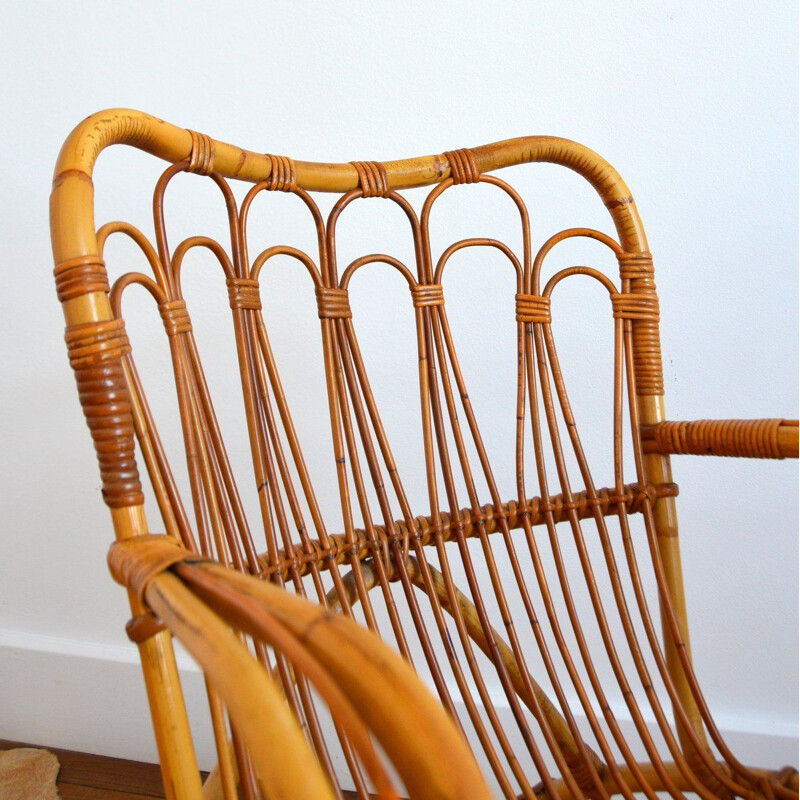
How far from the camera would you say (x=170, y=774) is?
1.50ft

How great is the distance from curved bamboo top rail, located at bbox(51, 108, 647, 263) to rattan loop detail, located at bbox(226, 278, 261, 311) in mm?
94

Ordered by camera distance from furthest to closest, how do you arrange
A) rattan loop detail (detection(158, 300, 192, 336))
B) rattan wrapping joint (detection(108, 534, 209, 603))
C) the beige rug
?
the beige rug → rattan loop detail (detection(158, 300, 192, 336)) → rattan wrapping joint (detection(108, 534, 209, 603))

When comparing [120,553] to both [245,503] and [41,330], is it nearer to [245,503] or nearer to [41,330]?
[245,503]

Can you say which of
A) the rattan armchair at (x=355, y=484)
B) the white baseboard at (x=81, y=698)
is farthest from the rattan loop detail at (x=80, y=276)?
the white baseboard at (x=81, y=698)

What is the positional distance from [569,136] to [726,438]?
585mm

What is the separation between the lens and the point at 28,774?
1.28 meters

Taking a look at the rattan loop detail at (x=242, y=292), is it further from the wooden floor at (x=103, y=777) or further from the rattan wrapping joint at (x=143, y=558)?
the wooden floor at (x=103, y=777)

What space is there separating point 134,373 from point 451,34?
803 millimetres

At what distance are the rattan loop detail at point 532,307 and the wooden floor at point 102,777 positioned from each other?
0.98m

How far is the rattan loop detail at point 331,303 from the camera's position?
74 centimetres

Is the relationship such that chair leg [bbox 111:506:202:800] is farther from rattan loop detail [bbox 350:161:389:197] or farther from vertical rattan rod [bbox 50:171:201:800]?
rattan loop detail [bbox 350:161:389:197]

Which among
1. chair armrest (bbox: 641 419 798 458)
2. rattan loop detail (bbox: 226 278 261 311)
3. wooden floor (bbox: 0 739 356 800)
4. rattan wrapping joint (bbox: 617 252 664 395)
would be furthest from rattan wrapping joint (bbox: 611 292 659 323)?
Result: wooden floor (bbox: 0 739 356 800)

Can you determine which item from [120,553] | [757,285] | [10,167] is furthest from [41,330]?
[757,285]

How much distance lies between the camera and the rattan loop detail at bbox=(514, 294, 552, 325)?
0.79 meters
